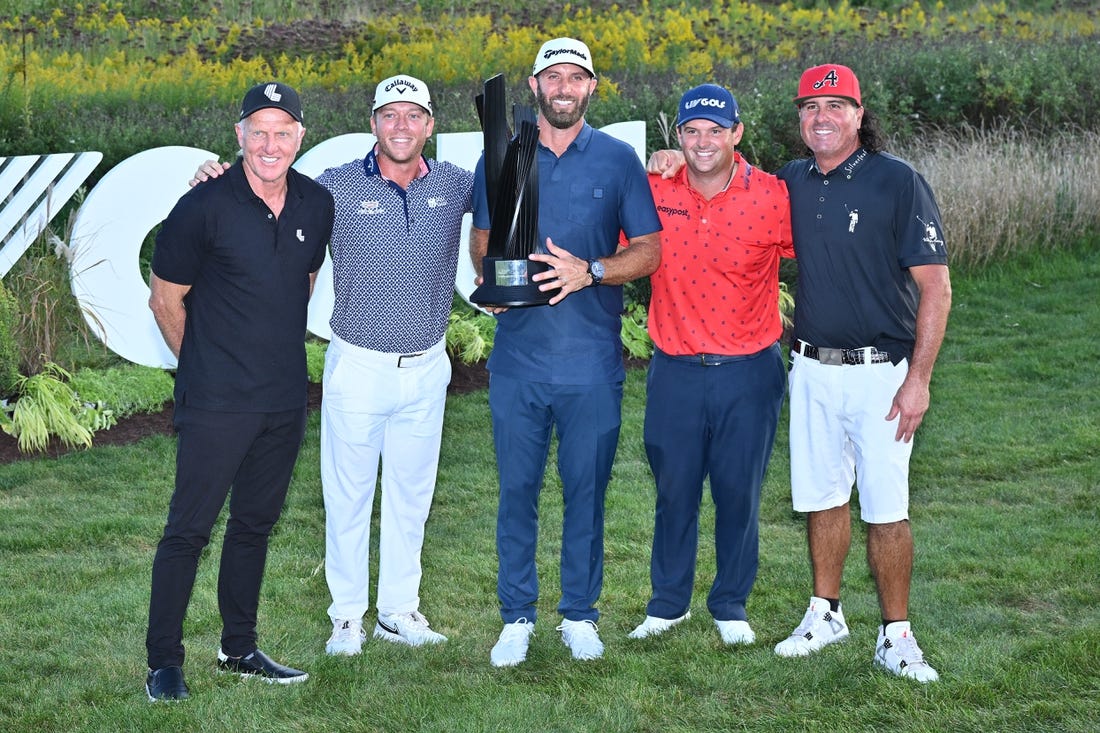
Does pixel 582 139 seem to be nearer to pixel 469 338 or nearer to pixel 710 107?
pixel 710 107

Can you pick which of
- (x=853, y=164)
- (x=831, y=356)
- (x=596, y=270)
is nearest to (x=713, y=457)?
(x=831, y=356)

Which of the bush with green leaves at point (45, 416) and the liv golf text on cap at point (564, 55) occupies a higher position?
the liv golf text on cap at point (564, 55)

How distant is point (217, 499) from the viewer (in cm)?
488

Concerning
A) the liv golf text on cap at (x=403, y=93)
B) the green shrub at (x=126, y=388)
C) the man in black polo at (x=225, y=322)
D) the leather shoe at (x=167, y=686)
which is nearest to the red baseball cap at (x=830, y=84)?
the liv golf text on cap at (x=403, y=93)

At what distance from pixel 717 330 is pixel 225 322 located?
191 centimetres

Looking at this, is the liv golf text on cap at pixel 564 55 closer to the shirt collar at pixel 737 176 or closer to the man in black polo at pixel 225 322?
the shirt collar at pixel 737 176

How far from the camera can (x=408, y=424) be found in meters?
5.45

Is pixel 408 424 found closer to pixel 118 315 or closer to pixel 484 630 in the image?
pixel 484 630

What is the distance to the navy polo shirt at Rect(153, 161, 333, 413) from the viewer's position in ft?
15.5

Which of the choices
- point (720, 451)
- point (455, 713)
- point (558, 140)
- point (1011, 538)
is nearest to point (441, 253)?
point (558, 140)

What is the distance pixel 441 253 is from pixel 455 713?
179 centimetres

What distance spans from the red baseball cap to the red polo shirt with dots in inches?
16.1

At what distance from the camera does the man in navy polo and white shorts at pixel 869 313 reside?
5027 mm

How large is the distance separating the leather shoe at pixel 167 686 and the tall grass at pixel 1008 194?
982cm
